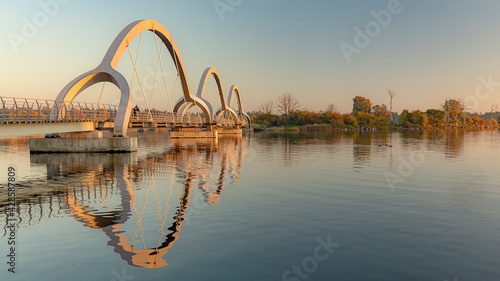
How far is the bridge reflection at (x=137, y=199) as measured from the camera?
11016 mm

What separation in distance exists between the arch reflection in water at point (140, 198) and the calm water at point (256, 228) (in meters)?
0.06

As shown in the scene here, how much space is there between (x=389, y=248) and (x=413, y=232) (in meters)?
2.08

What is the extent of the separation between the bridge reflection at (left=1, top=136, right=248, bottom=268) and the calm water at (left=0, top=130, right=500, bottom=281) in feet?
0.21

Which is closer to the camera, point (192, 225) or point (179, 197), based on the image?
point (192, 225)

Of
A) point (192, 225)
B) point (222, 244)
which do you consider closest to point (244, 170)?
point (192, 225)

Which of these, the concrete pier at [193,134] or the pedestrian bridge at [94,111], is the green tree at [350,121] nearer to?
the concrete pier at [193,134]

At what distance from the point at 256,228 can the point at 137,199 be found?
7342 millimetres

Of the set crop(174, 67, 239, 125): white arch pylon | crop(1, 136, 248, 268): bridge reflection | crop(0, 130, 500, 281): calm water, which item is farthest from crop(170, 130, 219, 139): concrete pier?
crop(0, 130, 500, 281): calm water

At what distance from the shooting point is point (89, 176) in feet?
82.1

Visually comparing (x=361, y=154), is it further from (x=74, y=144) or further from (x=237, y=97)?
(x=237, y=97)

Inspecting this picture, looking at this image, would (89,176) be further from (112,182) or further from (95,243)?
(95,243)

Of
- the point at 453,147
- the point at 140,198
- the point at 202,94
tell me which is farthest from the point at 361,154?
the point at 202,94

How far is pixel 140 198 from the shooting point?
17.5m

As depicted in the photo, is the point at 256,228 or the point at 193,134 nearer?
the point at 256,228
